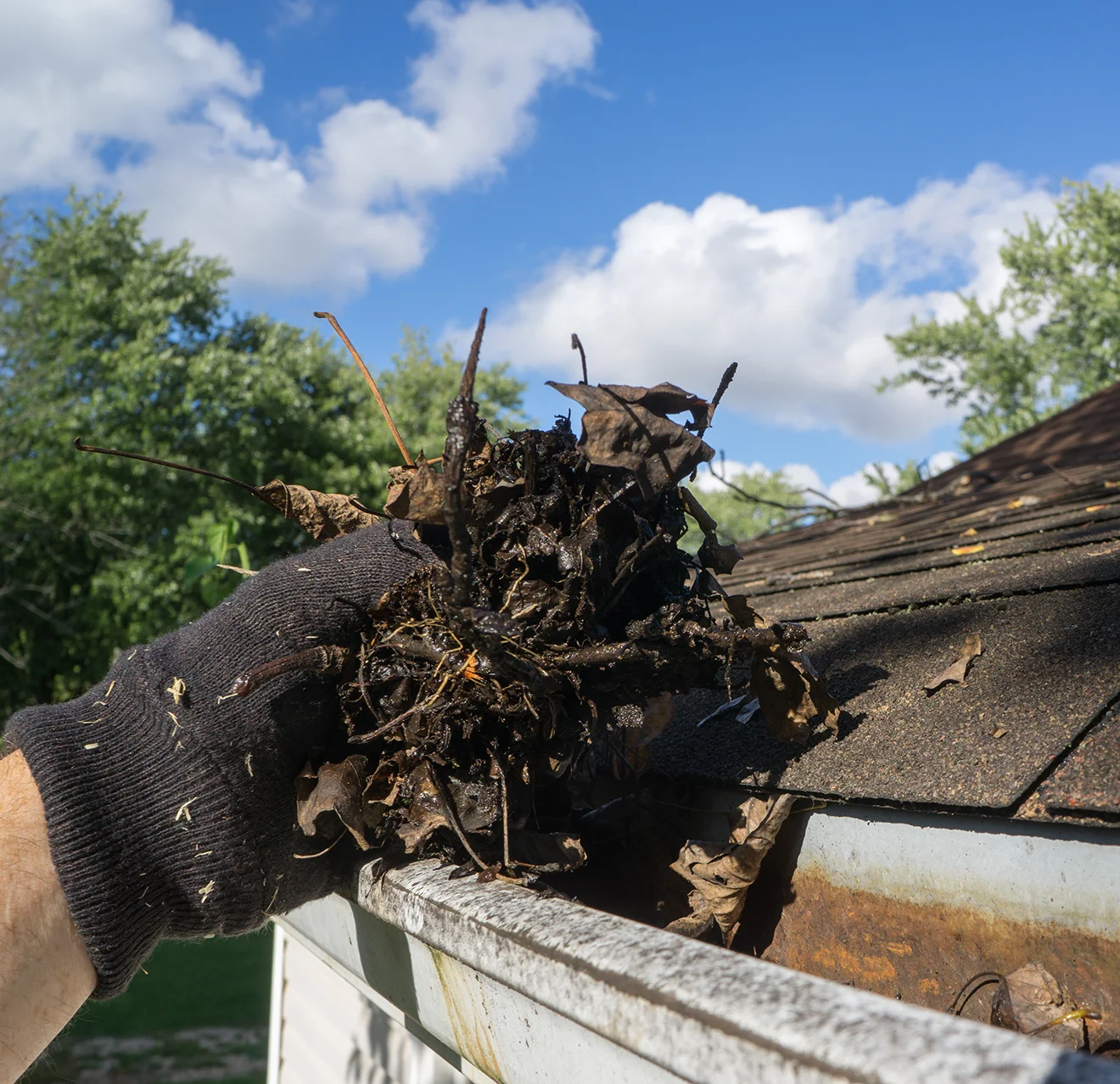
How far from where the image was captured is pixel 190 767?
1412 millimetres

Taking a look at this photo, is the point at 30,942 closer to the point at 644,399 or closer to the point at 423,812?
the point at 423,812

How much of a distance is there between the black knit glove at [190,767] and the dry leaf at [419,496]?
6.2 inches

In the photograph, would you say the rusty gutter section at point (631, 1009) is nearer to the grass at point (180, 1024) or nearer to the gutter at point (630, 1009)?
the gutter at point (630, 1009)

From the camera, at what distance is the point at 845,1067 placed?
69 cm

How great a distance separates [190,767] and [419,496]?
1.76 feet

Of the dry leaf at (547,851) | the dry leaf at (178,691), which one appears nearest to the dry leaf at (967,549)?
the dry leaf at (547,851)

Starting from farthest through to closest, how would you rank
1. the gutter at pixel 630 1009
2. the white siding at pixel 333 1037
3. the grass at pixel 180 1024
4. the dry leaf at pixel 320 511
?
the grass at pixel 180 1024, the white siding at pixel 333 1037, the dry leaf at pixel 320 511, the gutter at pixel 630 1009

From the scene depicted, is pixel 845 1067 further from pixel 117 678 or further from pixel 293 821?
pixel 117 678

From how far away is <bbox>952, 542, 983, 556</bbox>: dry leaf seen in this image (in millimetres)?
2676

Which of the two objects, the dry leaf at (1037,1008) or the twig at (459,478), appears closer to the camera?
the dry leaf at (1037,1008)

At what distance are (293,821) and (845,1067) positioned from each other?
1.03m

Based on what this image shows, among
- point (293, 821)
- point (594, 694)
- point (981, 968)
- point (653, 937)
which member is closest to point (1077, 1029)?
point (981, 968)

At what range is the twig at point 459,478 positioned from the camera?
3.73 ft

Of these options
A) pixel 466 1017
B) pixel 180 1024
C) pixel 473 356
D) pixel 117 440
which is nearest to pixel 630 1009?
pixel 466 1017
